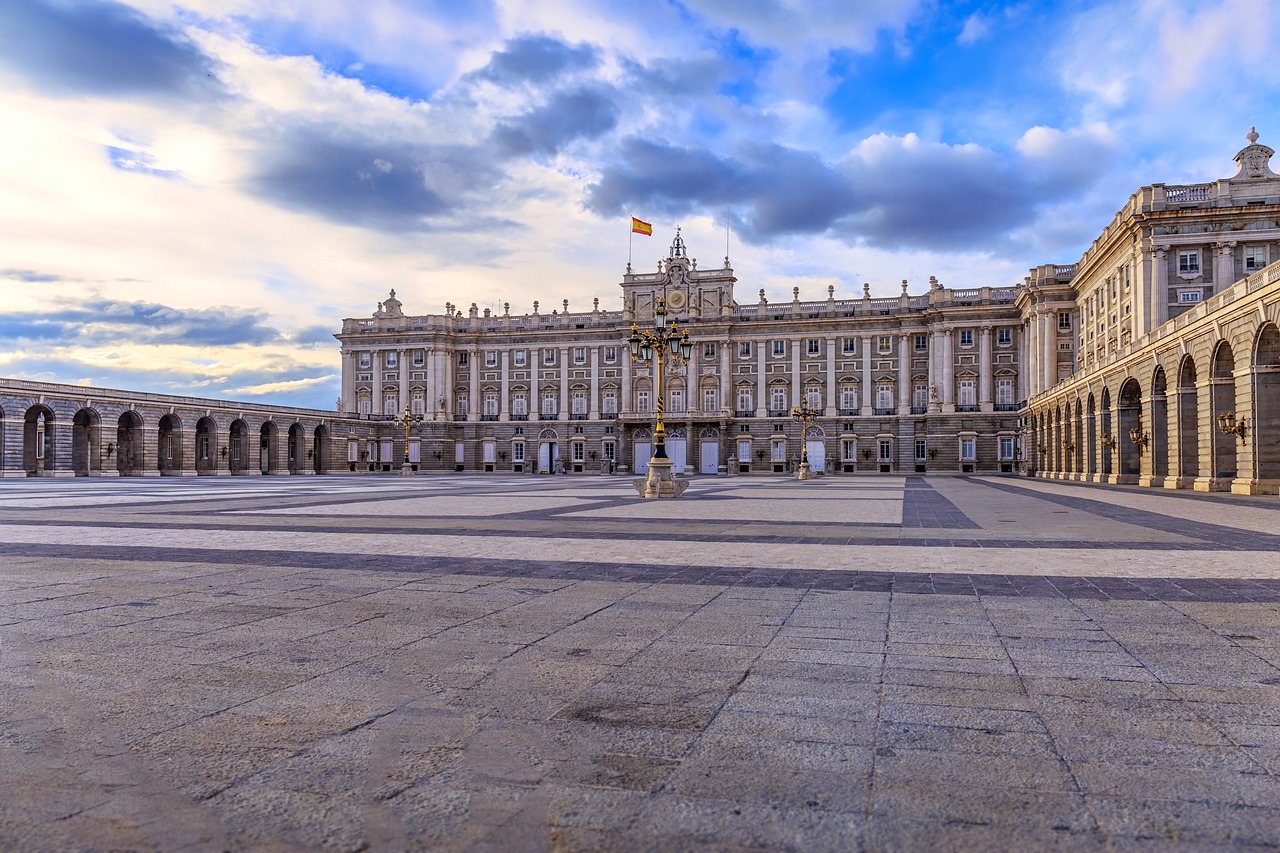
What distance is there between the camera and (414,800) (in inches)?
123

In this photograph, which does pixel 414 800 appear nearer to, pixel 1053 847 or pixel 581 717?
pixel 581 717

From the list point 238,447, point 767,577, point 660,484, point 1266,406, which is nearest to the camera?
point 767,577

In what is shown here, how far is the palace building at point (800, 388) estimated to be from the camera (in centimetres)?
3988

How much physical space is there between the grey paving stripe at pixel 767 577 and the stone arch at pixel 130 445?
53.7 metres

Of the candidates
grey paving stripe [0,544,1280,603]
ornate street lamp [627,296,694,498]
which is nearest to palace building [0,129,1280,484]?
ornate street lamp [627,296,694,498]

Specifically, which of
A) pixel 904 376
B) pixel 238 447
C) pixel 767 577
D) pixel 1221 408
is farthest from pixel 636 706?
pixel 904 376

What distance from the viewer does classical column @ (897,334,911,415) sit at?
75562 mm

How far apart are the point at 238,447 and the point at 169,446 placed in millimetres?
5340

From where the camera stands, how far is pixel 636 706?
4.23m

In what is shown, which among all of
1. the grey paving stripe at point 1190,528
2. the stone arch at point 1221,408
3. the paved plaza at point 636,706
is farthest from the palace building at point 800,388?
the paved plaza at point 636,706

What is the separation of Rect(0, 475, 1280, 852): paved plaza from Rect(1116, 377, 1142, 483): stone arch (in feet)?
108

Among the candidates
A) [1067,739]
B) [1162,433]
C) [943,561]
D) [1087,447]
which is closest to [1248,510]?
[943,561]

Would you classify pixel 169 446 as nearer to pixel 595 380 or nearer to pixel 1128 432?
pixel 595 380

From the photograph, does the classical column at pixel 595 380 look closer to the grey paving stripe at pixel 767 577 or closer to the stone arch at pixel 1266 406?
the stone arch at pixel 1266 406
